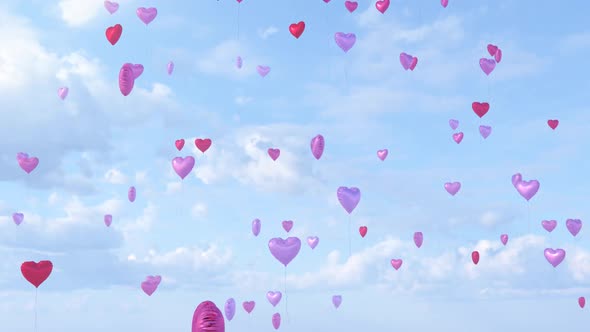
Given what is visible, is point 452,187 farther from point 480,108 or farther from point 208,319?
point 208,319

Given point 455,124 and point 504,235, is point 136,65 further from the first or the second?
point 504,235

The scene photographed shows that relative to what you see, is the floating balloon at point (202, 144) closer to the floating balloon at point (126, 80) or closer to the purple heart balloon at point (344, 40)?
the floating balloon at point (126, 80)

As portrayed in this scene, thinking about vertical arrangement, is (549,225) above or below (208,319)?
above

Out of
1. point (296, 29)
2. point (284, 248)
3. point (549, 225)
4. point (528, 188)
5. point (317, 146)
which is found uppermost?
point (296, 29)

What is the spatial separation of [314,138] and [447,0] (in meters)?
5.95

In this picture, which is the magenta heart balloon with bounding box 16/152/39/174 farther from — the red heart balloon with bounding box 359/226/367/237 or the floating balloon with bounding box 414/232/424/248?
the floating balloon with bounding box 414/232/424/248

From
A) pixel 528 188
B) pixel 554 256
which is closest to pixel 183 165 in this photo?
pixel 528 188

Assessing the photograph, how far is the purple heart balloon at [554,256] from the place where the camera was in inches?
1203

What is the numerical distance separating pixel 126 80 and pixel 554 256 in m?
16.2

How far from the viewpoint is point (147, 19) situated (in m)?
29.0

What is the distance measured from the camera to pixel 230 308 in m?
30.9

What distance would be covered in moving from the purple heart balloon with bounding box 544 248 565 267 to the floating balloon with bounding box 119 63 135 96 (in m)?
15.8

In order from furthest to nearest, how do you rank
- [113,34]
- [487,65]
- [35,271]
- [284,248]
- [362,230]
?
[362,230], [487,65], [113,34], [284,248], [35,271]

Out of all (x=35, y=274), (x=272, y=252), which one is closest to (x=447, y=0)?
(x=272, y=252)
